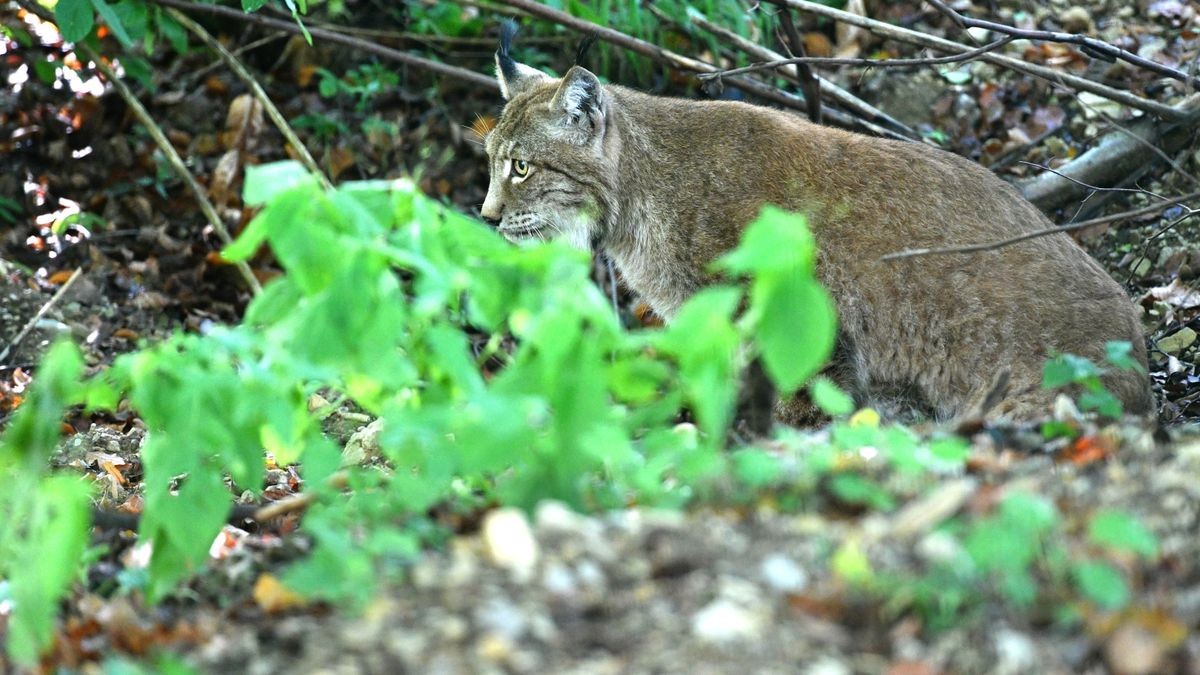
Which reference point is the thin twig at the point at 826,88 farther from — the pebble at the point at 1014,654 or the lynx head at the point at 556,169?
the pebble at the point at 1014,654

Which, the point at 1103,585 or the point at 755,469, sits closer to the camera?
the point at 1103,585

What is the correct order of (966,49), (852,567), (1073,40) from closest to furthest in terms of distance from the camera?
(852,567) → (1073,40) → (966,49)

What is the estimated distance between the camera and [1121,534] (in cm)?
A: 198

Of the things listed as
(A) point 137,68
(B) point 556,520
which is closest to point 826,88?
(A) point 137,68


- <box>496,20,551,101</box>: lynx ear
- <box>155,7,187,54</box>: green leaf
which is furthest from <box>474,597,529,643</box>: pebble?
<box>155,7,187,54</box>: green leaf

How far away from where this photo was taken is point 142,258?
7066mm

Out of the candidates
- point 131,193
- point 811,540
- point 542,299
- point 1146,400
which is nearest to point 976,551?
point 811,540

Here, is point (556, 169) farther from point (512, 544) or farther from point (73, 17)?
point (512, 544)

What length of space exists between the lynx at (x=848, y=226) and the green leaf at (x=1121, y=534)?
2.11 metres

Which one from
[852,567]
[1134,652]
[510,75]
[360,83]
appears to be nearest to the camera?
[1134,652]

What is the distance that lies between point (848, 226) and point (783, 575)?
267 cm

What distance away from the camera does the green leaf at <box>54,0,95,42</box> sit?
470cm

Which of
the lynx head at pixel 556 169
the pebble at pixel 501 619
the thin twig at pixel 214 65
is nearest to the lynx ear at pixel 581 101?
the lynx head at pixel 556 169

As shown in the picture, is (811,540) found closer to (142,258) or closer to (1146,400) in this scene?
(1146,400)
